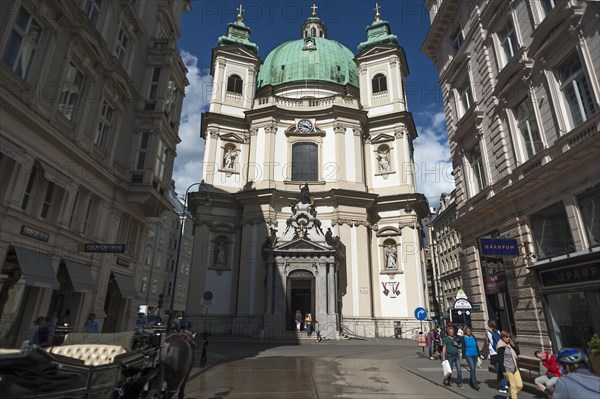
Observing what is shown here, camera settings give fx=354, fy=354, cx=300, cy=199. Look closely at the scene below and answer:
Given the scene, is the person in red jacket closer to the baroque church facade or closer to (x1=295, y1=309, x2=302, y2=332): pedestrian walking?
the baroque church facade

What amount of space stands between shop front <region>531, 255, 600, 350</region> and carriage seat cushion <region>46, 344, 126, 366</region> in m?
11.3

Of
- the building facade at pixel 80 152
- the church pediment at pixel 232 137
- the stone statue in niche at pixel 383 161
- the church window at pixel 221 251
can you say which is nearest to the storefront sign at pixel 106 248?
the building facade at pixel 80 152

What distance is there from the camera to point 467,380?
1089 centimetres

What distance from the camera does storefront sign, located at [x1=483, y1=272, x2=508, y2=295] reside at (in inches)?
533

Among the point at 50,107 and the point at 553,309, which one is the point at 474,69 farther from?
the point at 50,107

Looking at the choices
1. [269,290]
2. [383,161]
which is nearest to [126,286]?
[269,290]

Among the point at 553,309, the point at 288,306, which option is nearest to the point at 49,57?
the point at 553,309

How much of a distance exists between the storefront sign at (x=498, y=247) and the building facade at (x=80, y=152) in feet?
43.1

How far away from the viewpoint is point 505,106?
14031mm

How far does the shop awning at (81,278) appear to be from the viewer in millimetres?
13570

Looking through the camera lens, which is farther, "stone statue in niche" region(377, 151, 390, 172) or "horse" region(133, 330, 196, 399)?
"stone statue in niche" region(377, 151, 390, 172)

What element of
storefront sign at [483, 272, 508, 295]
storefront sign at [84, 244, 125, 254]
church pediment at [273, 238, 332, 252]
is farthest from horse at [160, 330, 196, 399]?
church pediment at [273, 238, 332, 252]

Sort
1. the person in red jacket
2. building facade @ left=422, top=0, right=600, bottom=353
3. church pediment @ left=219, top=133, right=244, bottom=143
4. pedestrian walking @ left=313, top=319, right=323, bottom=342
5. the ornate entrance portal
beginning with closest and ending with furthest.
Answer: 1. the person in red jacket
2. building facade @ left=422, top=0, right=600, bottom=353
3. pedestrian walking @ left=313, top=319, right=323, bottom=342
4. the ornate entrance portal
5. church pediment @ left=219, top=133, right=244, bottom=143

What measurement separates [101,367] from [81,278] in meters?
10.8
